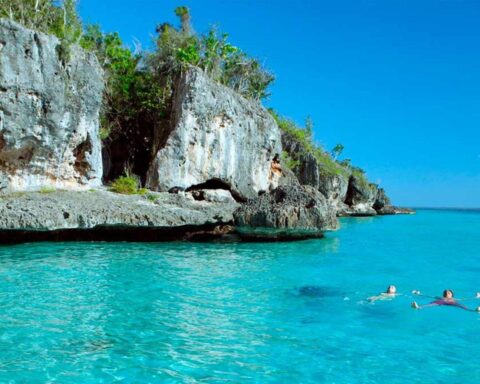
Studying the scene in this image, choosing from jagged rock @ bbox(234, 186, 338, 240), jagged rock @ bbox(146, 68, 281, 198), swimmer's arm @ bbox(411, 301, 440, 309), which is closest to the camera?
swimmer's arm @ bbox(411, 301, 440, 309)

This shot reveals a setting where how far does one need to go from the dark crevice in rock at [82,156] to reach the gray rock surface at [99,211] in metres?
1.28

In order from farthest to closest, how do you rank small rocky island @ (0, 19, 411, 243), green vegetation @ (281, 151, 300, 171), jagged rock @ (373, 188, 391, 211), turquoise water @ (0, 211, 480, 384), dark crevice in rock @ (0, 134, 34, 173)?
jagged rock @ (373, 188, 391, 211)
green vegetation @ (281, 151, 300, 171)
dark crevice in rock @ (0, 134, 34, 173)
small rocky island @ (0, 19, 411, 243)
turquoise water @ (0, 211, 480, 384)

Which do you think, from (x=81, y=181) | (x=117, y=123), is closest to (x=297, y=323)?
(x=81, y=181)

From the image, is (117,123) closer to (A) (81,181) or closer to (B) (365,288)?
(A) (81,181)

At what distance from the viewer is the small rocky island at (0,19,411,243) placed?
47.8ft

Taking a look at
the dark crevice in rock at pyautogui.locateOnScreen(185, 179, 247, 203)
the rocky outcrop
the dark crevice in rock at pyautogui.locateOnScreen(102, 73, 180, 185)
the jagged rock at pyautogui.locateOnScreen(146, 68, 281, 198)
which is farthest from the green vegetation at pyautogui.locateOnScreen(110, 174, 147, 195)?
the dark crevice in rock at pyautogui.locateOnScreen(102, 73, 180, 185)

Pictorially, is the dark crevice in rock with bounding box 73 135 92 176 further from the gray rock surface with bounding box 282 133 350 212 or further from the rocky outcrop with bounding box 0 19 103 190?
the gray rock surface with bounding box 282 133 350 212

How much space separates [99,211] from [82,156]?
319 centimetres

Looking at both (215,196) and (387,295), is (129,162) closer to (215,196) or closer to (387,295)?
(215,196)

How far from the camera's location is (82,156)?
56.4 ft

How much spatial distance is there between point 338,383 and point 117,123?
19.9 meters

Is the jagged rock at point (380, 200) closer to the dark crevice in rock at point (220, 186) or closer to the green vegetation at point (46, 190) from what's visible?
the dark crevice in rock at point (220, 186)

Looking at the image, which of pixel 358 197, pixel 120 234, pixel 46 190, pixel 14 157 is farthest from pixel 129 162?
pixel 358 197

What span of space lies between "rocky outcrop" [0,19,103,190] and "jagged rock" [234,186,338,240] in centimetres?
644
